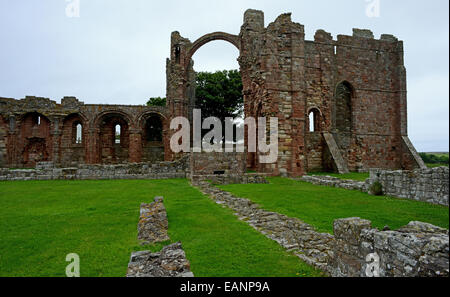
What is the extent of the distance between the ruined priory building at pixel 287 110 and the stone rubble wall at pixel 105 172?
538cm

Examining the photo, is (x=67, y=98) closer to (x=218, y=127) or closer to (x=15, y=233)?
(x=218, y=127)

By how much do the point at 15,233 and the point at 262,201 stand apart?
6018 mm

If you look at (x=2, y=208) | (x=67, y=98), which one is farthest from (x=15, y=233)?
(x=67, y=98)

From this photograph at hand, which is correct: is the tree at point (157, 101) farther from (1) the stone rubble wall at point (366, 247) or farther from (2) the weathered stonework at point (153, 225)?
(1) the stone rubble wall at point (366, 247)

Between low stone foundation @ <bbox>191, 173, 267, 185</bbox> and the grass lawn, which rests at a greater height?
low stone foundation @ <bbox>191, 173, 267, 185</bbox>

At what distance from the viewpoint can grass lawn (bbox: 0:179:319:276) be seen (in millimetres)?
3609

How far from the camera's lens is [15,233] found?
539 centimetres

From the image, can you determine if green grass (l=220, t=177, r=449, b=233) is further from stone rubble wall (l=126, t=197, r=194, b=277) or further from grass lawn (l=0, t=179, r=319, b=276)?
stone rubble wall (l=126, t=197, r=194, b=277)

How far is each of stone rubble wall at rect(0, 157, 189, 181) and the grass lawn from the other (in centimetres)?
939

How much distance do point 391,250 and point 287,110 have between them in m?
15.0

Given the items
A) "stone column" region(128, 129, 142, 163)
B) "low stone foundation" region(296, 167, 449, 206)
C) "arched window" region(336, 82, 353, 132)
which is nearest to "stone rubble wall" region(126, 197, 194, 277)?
"low stone foundation" region(296, 167, 449, 206)

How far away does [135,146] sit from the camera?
89.5ft

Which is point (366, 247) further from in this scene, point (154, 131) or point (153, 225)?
point (154, 131)

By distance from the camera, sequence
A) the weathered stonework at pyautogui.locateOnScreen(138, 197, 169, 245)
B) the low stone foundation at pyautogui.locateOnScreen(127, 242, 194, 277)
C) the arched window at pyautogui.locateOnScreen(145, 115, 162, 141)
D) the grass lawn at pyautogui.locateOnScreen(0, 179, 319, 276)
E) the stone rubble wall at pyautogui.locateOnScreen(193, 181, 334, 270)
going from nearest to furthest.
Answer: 1. the low stone foundation at pyautogui.locateOnScreen(127, 242, 194, 277)
2. the grass lawn at pyautogui.locateOnScreen(0, 179, 319, 276)
3. the stone rubble wall at pyautogui.locateOnScreen(193, 181, 334, 270)
4. the weathered stonework at pyautogui.locateOnScreen(138, 197, 169, 245)
5. the arched window at pyautogui.locateOnScreen(145, 115, 162, 141)
